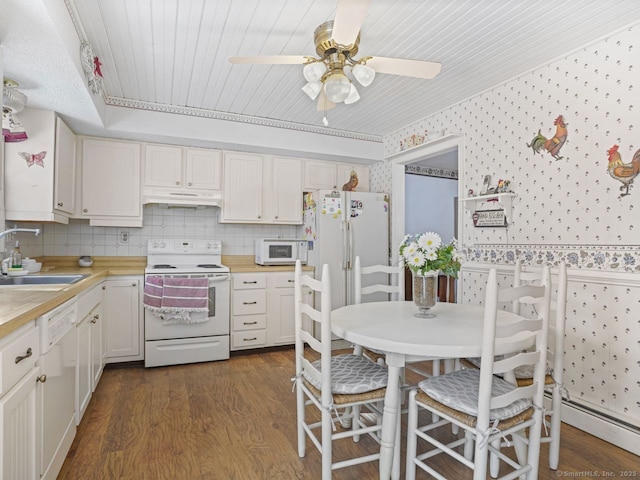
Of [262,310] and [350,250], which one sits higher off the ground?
[350,250]

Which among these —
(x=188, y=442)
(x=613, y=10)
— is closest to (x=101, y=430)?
(x=188, y=442)

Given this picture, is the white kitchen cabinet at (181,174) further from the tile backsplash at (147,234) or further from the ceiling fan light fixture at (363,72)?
the ceiling fan light fixture at (363,72)

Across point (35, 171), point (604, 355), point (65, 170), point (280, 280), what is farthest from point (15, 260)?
point (604, 355)

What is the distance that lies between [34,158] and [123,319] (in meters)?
1.48

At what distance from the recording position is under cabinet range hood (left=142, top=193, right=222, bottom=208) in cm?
363

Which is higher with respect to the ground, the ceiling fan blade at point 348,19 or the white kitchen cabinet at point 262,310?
the ceiling fan blade at point 348,19

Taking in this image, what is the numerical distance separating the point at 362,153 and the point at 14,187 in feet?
10.6

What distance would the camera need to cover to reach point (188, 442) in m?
2.12

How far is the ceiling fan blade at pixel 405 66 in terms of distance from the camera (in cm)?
191

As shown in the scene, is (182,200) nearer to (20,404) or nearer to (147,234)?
(147,234)

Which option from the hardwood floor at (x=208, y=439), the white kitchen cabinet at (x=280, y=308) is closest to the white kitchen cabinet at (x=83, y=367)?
the hardwood floor at (x=208, y=439)

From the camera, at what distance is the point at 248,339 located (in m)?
3.77

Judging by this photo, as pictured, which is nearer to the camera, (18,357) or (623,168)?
(18,357)

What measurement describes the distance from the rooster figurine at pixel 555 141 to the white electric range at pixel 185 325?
111 inches
